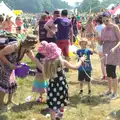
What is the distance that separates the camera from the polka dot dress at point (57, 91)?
4.97 m

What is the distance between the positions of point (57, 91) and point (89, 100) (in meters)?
1.85

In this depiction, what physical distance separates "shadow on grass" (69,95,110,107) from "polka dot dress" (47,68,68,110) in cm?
140

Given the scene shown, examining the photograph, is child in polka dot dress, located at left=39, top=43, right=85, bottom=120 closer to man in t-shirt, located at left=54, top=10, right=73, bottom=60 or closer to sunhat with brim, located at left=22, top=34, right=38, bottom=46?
sunhat with brim, located at left=22, top=34, right=38, bottom=46

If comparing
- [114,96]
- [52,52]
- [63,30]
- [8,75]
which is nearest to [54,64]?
[52,52]

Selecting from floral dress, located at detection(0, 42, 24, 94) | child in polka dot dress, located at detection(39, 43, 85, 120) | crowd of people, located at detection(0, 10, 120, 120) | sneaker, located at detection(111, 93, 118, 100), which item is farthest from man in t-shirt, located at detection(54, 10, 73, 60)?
child in polka dot dress, located at detection(39, 43, 85, 120)

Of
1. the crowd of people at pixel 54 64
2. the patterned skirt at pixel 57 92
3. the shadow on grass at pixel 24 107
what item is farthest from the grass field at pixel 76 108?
the patterned skirt at pixel 57 92

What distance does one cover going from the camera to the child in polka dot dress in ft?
15.5

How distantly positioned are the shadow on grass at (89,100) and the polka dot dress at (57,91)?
140 centimetres

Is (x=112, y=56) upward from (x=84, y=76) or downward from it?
upward

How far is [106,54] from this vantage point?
671cm

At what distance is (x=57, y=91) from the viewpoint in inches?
197

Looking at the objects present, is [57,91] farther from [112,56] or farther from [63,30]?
[63,30]

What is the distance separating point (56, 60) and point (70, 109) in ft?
5.57

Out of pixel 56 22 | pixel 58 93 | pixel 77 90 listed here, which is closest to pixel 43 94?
pixel 77 90
